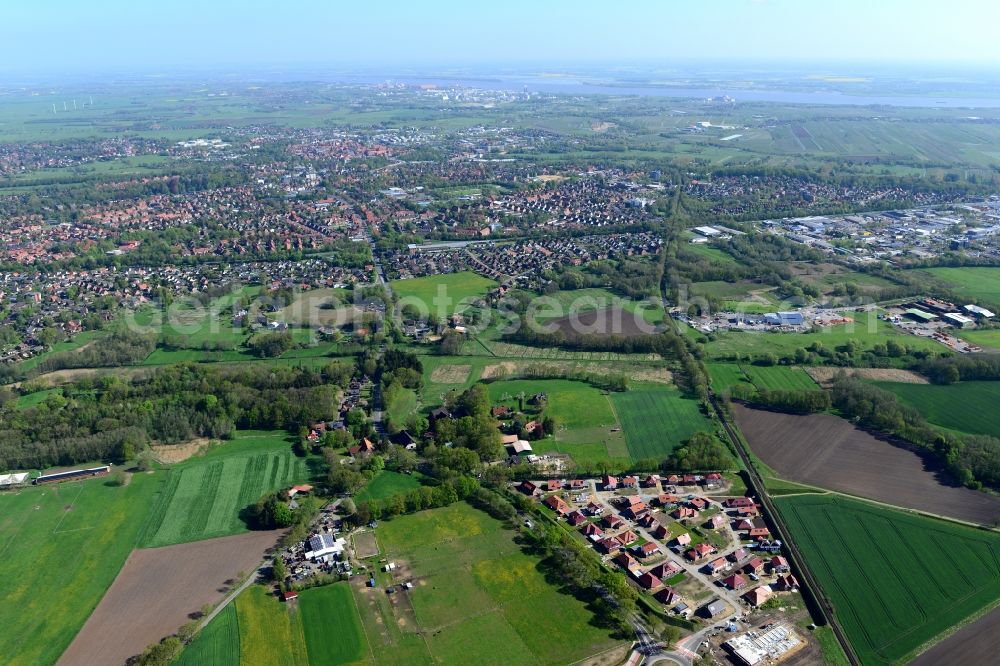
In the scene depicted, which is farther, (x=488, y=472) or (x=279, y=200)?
(x=279, y=200)

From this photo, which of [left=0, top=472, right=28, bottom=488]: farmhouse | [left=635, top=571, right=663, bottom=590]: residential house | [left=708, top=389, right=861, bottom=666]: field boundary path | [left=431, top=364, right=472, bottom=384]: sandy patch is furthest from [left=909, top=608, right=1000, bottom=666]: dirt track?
[left=0, top=472, right=28, bottom=488]: farmhouse

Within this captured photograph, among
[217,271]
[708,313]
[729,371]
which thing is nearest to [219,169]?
[217,271]

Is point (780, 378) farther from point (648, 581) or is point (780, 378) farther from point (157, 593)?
point (157, 593)

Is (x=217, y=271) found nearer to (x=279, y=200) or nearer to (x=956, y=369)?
(x=279, y=200)

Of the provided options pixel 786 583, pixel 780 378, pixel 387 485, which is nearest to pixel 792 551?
pixel 786 583

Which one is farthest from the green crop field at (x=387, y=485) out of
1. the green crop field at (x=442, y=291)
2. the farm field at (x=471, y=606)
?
the green crop field at (x=442, y=291)

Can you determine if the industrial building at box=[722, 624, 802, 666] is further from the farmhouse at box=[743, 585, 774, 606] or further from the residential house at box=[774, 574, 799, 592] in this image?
the residential house at box=[774, 574, 799, 592]
